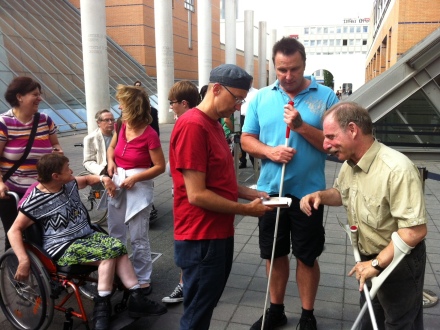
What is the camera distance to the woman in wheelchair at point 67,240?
10.2 feet

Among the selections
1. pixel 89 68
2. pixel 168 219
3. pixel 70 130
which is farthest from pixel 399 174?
pixel 70 130

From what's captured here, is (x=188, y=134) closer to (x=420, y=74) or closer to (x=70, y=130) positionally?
(x=420, y=74)

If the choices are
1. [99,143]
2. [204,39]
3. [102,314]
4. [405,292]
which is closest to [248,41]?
[204,39]

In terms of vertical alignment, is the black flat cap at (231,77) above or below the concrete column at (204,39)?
below

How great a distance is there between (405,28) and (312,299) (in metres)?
18.3

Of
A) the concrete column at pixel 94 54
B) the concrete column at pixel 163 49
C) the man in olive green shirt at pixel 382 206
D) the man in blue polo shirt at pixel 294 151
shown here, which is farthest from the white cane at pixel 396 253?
the concrete column at pixel 163 49

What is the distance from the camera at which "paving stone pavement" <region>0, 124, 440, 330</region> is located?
3.45m

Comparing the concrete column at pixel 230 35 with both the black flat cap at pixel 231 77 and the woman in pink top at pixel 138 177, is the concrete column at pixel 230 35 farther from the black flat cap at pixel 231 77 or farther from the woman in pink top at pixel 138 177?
the black flat cap at pixel 231 77

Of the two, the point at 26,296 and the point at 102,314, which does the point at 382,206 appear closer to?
the point at 102,314

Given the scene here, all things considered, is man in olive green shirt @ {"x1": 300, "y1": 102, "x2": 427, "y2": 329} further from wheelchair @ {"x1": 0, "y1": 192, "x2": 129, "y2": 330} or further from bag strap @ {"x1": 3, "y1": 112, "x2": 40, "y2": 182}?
bag strap @ {"x1": 3, "y1": 112, "x2": 40, "y2": 182}

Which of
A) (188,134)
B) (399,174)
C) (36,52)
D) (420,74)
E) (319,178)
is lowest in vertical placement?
(319,178)

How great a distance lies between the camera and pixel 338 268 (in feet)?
14.8

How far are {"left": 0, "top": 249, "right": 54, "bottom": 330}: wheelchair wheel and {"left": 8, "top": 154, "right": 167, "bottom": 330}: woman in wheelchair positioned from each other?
0.48ft

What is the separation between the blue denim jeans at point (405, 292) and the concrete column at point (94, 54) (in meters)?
11.1
